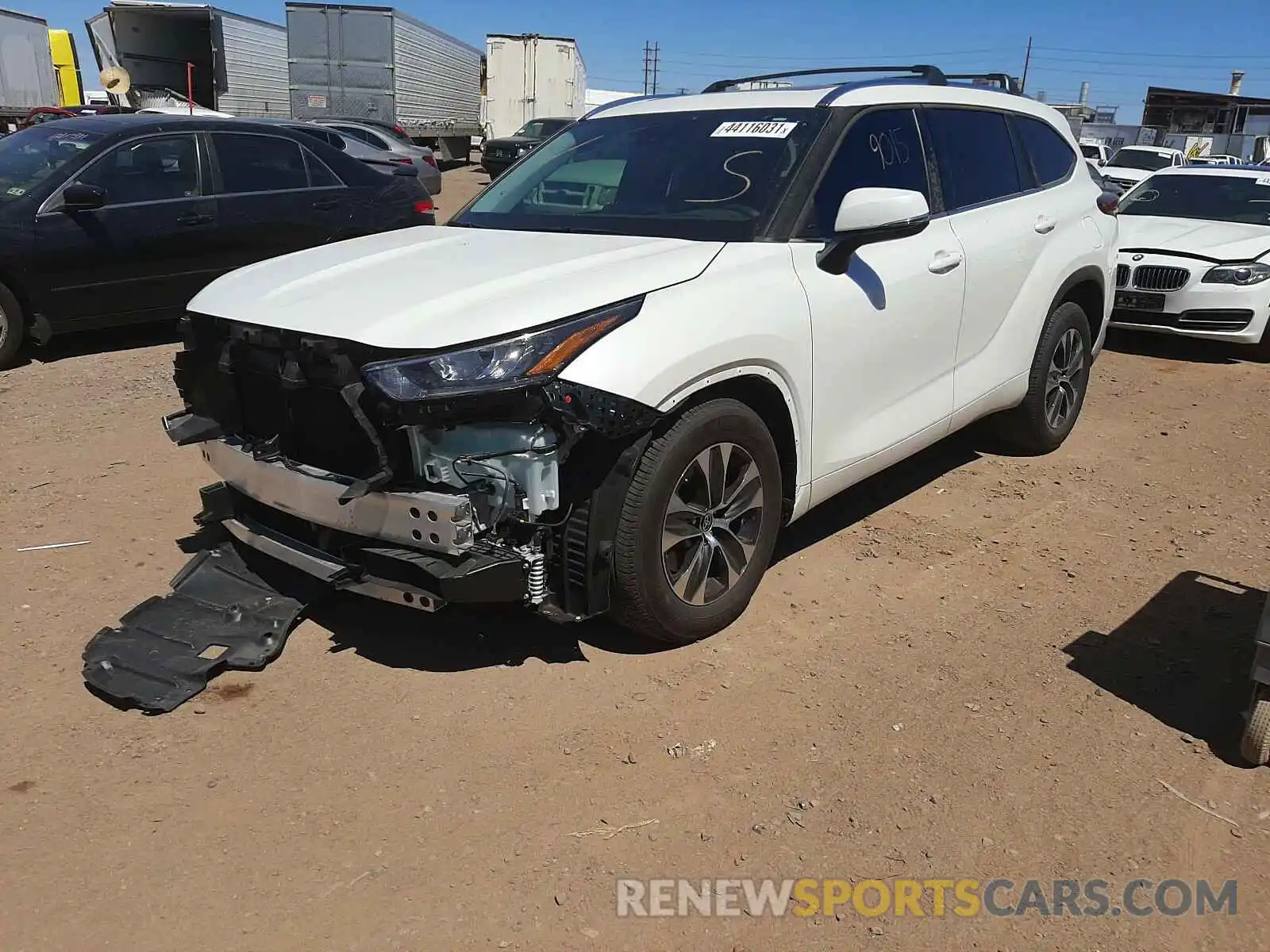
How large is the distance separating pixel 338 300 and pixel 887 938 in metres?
2.42

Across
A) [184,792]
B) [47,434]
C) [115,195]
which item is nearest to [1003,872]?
[184,792]

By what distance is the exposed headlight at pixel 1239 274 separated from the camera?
27.3 ft

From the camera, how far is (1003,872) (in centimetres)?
258

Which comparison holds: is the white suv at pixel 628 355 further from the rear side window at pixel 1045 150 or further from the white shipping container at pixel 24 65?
the white shipping container at pixel 24 65

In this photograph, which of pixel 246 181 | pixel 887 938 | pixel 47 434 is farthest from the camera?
pixel 246 181

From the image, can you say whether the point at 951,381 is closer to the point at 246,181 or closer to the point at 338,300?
the point at 338,300

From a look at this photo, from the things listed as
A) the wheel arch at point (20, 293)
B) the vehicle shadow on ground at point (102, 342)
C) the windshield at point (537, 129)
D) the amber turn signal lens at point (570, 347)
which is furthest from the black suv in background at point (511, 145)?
the amber turn signal lens at point (570, 347)

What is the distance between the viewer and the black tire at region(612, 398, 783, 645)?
3139mm

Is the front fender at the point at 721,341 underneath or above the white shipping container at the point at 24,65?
underneath

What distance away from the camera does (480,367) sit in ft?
9.39

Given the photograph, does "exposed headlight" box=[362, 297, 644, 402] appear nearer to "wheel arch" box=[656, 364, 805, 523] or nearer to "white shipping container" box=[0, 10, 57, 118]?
"wheel arch" box=[656, 364, 805, 523]

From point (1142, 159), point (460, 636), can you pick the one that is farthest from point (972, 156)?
point (1142, 159)

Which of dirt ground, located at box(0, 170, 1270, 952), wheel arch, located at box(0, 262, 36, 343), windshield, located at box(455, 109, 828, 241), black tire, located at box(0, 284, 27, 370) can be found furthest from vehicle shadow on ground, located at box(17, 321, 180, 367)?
windshield, located at box(455, 109, 828, 241)

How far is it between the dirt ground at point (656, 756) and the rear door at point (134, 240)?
2.98 meters
